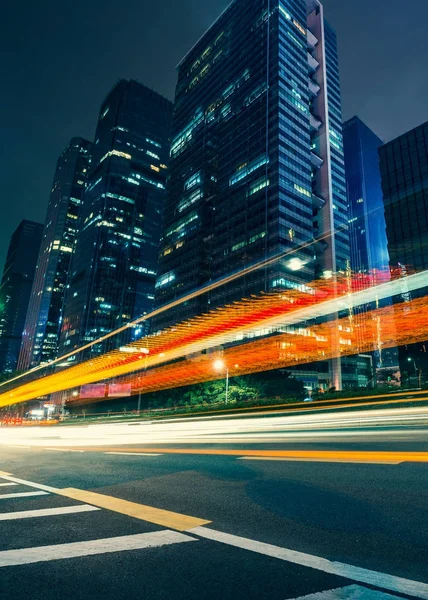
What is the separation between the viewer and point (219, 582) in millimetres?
2717

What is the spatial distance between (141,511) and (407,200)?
123136mm

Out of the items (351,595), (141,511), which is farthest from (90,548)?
(351,595)

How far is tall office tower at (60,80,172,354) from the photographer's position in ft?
531

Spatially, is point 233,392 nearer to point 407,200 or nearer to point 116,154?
point 407,200

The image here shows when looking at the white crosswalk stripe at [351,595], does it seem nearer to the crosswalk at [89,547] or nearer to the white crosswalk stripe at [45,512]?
the crosswalk at [89,547]

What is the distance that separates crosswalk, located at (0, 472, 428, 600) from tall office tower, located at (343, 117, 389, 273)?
194 m

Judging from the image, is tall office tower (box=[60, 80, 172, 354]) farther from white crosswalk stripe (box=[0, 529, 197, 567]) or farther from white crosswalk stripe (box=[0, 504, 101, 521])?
white crosswalk stripe (box=[0, 529, 197, 567])

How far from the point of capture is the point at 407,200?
4181 inches

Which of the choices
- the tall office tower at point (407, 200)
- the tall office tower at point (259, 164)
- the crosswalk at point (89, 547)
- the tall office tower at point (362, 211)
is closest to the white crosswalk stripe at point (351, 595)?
the crosswalk at point (89, 547)

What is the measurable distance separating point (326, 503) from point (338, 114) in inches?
5817

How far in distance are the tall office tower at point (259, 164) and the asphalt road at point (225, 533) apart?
82.8 m

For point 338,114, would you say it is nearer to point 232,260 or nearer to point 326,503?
point 232,260

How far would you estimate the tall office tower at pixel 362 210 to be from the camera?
18549 cm

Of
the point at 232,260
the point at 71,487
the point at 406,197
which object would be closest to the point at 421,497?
the point at 71,487
